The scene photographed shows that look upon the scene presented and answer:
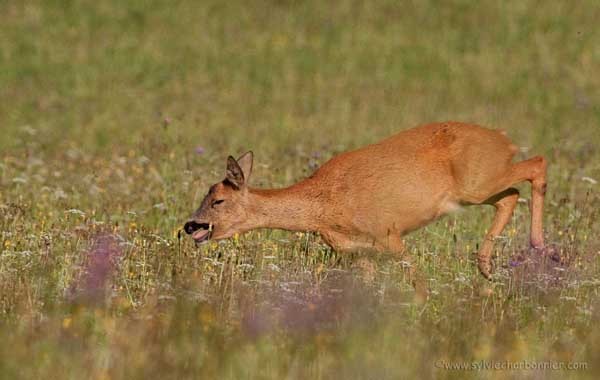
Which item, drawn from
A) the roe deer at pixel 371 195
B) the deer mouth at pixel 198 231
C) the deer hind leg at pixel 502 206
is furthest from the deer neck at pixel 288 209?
the deer hind leg at pixel 502 206

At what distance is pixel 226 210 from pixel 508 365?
13.0ft

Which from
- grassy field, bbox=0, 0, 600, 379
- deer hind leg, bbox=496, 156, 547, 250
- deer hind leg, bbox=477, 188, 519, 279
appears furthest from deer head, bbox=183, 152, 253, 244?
deer hind leg, bbox=496, 156, 547, 250

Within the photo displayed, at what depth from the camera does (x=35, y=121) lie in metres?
20.1

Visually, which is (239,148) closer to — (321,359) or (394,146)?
(394,146)

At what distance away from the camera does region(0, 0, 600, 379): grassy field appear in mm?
7207

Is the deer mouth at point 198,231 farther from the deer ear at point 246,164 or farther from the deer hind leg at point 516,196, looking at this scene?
the deer hind leg at point 516,196

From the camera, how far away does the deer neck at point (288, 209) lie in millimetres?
10406

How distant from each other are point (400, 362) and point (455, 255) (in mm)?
3662

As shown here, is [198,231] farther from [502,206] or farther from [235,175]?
[502,206]

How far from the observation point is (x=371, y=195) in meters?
10.3

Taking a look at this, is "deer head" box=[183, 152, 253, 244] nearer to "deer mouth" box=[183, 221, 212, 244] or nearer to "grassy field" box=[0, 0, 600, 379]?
"deer mouth" box=[183, 221, 212, 244]

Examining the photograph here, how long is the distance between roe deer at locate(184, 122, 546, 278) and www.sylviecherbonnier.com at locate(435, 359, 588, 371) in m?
3.02

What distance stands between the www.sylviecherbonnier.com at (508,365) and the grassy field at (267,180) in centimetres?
3

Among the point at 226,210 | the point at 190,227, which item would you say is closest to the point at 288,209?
the point at 226,210
